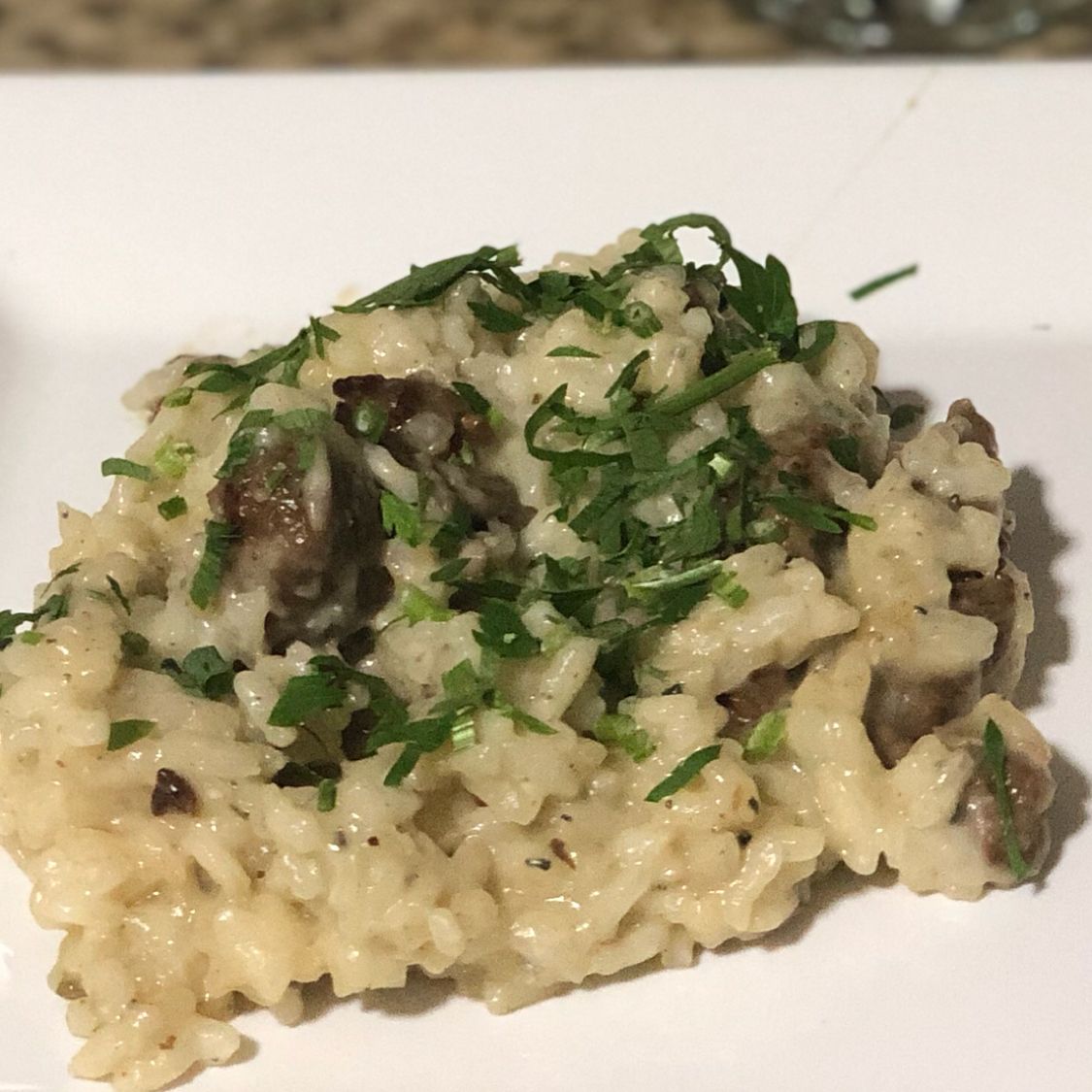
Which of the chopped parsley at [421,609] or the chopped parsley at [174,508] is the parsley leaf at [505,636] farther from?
the chopped parsley at [174,508]

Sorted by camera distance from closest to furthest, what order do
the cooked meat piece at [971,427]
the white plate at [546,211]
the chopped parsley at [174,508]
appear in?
the chopped parsley at [174,508] < the cooked meat piece at [971,427] < the white plate at [546,211]

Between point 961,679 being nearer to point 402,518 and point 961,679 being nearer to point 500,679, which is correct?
point 500,679

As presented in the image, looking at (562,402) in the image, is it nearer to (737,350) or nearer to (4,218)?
(737,350)

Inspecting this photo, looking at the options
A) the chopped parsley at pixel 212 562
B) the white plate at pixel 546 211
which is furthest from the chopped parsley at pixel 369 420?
the white plate at pixel 546 211

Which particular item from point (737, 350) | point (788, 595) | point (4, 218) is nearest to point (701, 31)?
point (4, 218)

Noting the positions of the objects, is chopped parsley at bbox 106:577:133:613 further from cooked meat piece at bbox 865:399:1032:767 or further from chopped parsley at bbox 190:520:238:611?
cooked meat piece at bbox 865:399:1032:767

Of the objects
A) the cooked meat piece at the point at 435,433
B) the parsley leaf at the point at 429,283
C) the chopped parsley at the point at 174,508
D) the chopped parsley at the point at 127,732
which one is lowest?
the chopped parsley at the point at 127,732
